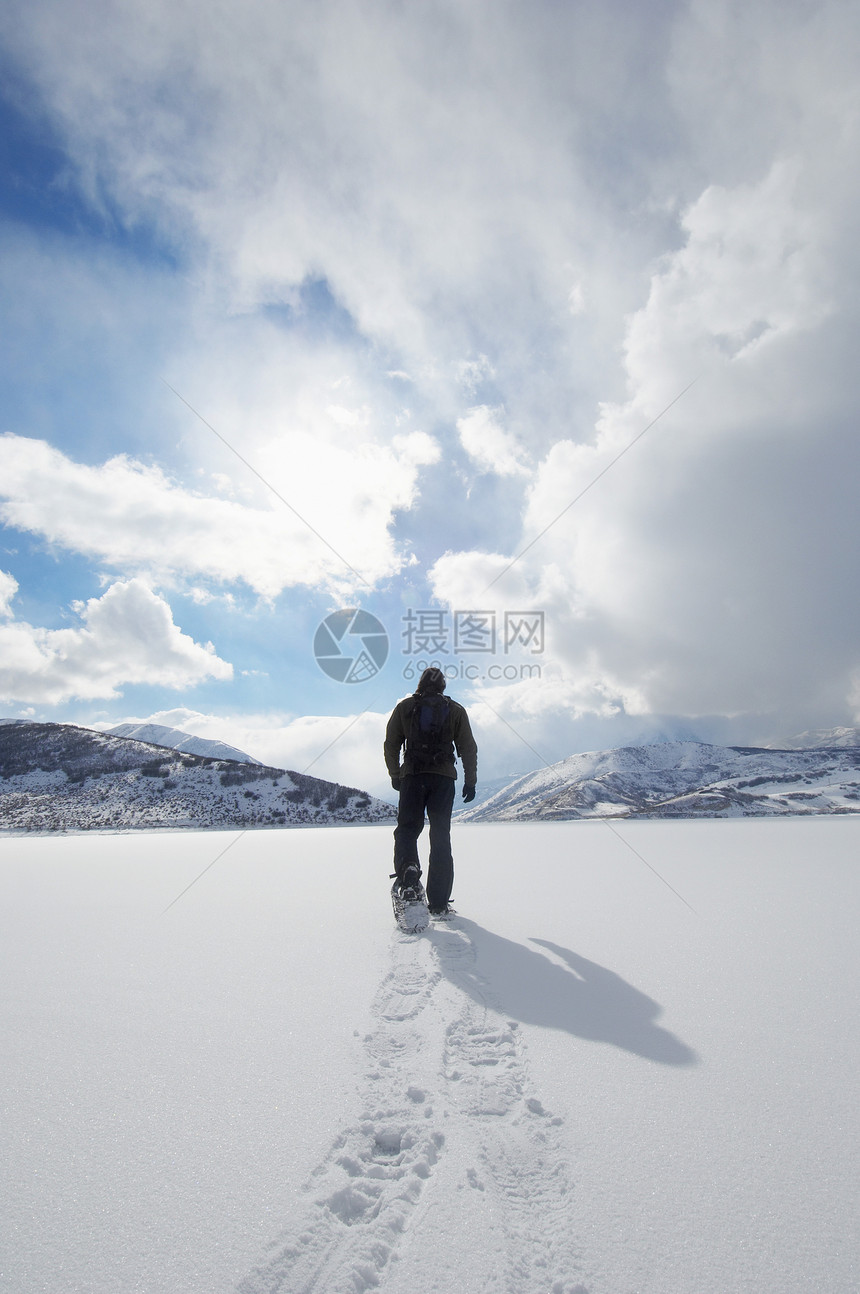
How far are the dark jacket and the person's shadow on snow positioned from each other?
2.12 metres

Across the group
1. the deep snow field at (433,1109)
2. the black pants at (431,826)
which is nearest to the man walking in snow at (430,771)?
the black pants at (431,826)

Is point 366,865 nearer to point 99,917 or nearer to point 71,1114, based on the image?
point 99,917

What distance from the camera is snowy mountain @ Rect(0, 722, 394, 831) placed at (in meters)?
54.8

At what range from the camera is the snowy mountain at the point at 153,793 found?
54.8 m

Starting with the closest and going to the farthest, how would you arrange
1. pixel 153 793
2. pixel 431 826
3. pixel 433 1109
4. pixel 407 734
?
pixel 433 1109 < pixel 431 826 < pixel 407 734 < pixel 153 793

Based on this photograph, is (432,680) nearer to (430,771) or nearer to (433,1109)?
(430,771)

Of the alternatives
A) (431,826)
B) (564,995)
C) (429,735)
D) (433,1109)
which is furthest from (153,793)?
(433,1109)

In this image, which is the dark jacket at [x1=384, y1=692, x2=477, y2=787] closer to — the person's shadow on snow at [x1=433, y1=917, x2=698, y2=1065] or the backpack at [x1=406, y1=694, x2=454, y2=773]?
the backpack at [x1=406, y1=694, x2=454, y2=773]

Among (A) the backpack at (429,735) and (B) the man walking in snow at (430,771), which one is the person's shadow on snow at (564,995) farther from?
(A) the backpack at (429,735)

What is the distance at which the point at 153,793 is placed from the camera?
62.2 metres

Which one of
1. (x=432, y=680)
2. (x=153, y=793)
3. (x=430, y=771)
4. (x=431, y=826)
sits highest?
(x=432, y=680)

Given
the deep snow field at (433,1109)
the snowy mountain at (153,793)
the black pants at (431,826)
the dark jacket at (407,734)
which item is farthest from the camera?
the snowy mountain at (153,793)

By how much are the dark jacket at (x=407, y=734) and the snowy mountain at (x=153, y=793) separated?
5057 centimetres

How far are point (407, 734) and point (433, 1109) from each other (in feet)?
13.9
